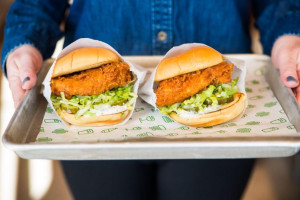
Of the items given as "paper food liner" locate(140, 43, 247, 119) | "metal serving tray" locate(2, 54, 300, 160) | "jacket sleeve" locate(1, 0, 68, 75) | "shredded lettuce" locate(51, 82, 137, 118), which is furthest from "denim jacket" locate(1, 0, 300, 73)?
"metal serving tray" locate(2, 54, 300, 160)

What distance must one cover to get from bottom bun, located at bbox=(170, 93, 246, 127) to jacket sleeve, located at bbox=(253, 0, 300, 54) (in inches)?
15.7

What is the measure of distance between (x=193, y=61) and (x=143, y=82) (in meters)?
0.28

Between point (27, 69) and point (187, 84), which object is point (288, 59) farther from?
point (27, 69)

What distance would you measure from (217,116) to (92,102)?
0.47 metres

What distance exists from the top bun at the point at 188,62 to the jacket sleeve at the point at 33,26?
557 mm

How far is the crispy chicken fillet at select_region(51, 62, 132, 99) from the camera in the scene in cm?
124

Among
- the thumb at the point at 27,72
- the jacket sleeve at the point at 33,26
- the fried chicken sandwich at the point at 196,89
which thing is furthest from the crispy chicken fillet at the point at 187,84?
the jacket sleeve at the point at 33,26

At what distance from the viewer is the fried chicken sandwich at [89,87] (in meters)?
1.24

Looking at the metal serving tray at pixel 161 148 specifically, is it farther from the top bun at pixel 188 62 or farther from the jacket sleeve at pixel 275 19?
the jacket sleeve at pixel 275 19

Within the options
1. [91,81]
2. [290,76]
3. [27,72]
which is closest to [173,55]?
[91,81]

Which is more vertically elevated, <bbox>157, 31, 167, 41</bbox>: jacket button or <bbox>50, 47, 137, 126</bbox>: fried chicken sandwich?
<bbox>157, 31, 167, 41</bbox>: jacket button

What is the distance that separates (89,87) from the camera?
125 cm

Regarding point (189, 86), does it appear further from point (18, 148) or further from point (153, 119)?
point (18, 148)

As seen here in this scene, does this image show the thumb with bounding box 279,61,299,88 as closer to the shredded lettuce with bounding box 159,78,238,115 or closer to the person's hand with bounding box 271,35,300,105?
the person's hand with bounding box 271,35,300,105
